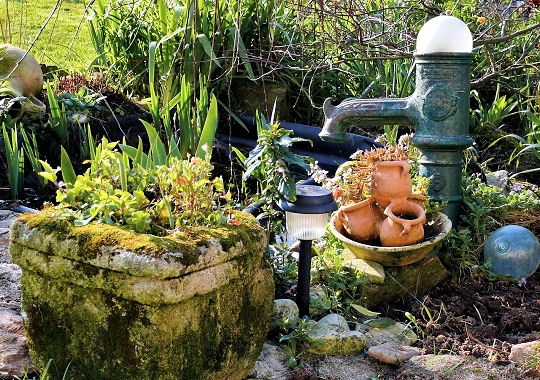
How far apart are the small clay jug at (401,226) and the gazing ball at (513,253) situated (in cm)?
39

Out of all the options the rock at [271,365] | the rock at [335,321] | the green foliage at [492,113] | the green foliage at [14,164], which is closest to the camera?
the rock at [271,365]

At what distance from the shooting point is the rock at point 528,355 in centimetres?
229

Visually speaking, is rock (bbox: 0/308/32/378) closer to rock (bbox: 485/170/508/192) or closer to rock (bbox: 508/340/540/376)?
rock (bbox: 508/340/540/376)

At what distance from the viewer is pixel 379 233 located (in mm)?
2936

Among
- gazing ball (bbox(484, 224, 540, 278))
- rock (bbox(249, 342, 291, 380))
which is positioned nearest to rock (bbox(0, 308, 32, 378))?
rock (bbox(249, 342, 291, 380))

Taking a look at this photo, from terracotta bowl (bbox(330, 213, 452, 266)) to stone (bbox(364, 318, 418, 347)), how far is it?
266 millimetres

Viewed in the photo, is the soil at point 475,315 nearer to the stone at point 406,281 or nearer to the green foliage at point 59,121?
the stone at point 406,281

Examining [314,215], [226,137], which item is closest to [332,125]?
[314,215]

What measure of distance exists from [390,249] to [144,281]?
1.20 meters

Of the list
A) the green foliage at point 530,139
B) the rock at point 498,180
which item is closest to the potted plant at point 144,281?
the rock at point 498,180

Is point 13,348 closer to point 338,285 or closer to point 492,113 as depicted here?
point 338,285

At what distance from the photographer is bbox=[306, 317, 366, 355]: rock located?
2391 mm

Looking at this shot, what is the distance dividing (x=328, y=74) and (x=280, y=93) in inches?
17.6

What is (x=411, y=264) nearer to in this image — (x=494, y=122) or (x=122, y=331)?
(x=122, y=331)
